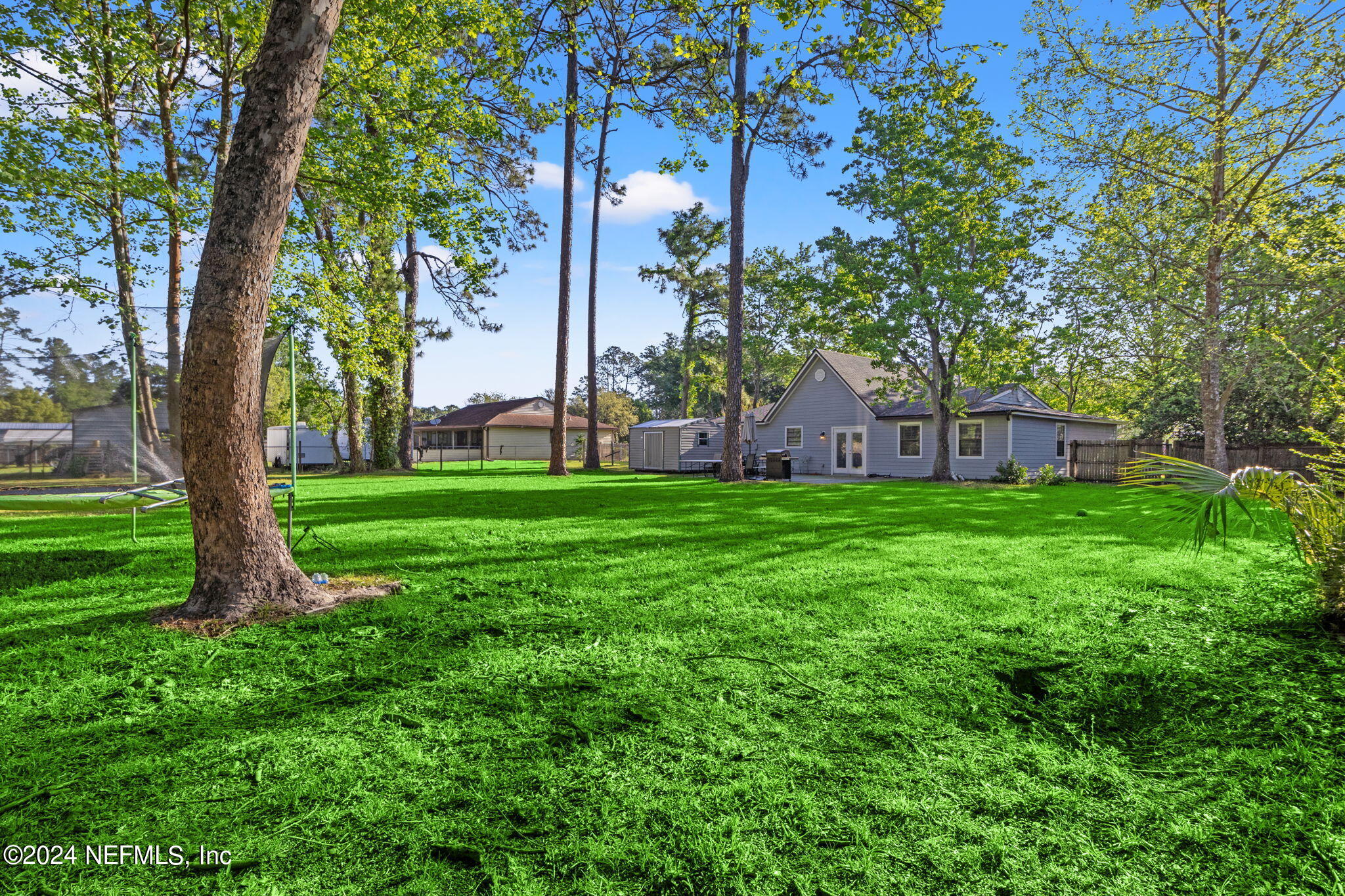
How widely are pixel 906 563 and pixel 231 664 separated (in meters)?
5.02

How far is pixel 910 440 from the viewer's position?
22.7m

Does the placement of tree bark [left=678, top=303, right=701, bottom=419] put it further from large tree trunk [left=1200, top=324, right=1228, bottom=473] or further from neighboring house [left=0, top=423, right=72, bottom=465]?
neighboring house [left=0, top=423, right=72, bottom=465]

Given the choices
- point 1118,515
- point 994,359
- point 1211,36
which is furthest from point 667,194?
point 1118,515

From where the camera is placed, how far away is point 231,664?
3.08m

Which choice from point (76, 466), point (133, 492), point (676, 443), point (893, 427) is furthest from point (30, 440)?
point (893, 427)

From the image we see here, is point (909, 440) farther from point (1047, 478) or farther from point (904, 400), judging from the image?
point (1047, 478)

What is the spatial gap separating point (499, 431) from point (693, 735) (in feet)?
138

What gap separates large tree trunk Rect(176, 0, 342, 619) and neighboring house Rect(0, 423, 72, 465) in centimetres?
304

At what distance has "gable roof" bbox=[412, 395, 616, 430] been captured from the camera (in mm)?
42531

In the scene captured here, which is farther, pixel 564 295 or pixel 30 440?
pixel 564 295

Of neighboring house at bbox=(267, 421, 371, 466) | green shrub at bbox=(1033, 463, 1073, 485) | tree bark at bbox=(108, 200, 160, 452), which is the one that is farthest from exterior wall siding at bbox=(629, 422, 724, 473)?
tree bark at bbox=(108, 200, 160, 452)

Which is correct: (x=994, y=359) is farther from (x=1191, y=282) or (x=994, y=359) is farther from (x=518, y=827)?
(x=518, y=827)

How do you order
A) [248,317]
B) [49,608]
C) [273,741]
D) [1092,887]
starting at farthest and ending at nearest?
[49,608], [248,317], [273,741], [1092,887]

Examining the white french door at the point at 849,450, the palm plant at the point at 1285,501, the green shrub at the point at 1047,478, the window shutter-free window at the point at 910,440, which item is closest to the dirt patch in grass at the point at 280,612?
the palm plant at the point at 1285,501
